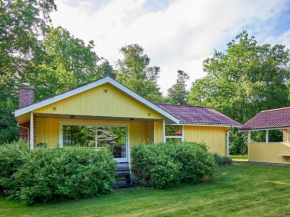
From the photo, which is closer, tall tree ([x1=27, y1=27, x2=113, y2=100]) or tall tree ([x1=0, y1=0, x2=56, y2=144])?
tall tree ([x1=0, y1=0, x2=56, y2=144])

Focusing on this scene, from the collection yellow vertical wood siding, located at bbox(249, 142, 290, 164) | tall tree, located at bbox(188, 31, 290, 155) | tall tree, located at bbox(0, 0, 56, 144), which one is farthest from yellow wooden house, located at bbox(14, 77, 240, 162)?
tall tree, located at bbox(188, 31, 290, 155)

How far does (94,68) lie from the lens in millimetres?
26000

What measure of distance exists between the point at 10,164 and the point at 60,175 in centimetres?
187

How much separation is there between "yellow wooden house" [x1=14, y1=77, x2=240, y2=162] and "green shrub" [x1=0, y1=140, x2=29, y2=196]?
0.84m

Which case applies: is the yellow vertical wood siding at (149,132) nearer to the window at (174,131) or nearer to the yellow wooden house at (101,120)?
the yellow wooden house at (101,120)

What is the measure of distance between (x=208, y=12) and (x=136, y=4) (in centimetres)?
390

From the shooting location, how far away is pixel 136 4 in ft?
43.0

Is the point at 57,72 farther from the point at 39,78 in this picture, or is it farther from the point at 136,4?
the point at 136,4

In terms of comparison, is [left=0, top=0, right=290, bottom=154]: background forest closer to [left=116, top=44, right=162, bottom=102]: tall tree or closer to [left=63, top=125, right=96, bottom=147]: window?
[left=116, top=44, right=162, bottom=102]: tall tree

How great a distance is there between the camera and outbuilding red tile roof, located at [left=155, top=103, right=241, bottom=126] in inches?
548

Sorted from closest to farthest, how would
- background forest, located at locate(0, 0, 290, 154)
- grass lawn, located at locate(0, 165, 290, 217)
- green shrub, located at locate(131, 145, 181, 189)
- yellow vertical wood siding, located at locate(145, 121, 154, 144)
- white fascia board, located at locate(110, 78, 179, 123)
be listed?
grass lawn, located at locate(0, 165, 290, 217), green shrub, located at locate(131, 145, 181, 189), white fascia board, located at locate(110, 78, 179, 123), yellow vertical wood siding, located at locate(145, 121, 154, 144), background forest, located at locate(0, 0, 290, 154)

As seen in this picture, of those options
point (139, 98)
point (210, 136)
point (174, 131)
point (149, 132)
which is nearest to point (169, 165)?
point (139, 98)

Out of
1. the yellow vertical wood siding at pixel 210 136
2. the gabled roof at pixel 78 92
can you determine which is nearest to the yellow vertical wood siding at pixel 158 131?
the gabled roof at pixel 78 92

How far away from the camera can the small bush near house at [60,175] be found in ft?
21.6
